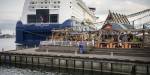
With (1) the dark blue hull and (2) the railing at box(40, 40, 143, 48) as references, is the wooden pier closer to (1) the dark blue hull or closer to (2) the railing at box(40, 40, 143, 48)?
(2) the railing at box(40, 40, 143, 48)

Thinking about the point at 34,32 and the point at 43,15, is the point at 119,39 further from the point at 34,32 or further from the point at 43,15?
the point at 34,32

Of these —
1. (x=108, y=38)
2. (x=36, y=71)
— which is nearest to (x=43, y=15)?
(x=108, y=38)

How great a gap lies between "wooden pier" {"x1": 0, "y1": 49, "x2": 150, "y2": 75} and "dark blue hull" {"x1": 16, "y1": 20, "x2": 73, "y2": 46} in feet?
62.5

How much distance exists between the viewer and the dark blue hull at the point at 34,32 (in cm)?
A: 6274

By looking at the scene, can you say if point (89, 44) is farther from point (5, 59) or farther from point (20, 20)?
point (20, 20)

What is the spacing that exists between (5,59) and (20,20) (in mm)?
23236

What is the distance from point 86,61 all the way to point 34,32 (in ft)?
99.3

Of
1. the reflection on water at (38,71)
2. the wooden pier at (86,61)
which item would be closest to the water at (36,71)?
the reflection on water at (38,71)

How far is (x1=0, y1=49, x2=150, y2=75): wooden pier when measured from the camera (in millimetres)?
32537

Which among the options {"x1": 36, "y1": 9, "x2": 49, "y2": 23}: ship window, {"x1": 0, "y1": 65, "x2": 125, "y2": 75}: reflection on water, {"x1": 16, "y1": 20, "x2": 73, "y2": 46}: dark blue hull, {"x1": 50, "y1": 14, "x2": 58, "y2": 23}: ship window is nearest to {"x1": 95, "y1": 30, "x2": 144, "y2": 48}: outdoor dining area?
{"x1": 0, "y1": 65, "x2": 125, "y2": 75}: reflection on water

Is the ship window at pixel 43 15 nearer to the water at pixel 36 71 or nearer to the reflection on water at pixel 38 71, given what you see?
the water at pixel 36 71

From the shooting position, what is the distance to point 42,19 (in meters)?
64.3

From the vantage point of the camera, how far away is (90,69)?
119 feet

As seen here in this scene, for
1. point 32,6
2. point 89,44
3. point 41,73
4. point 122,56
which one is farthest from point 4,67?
point 32,6
